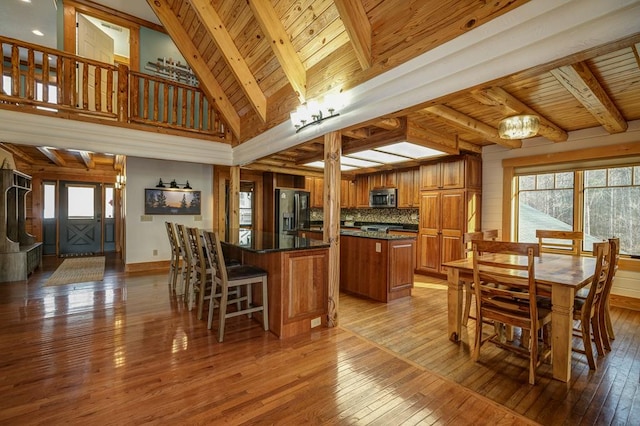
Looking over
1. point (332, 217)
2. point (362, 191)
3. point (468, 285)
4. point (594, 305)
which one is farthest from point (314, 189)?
point (594, 305)

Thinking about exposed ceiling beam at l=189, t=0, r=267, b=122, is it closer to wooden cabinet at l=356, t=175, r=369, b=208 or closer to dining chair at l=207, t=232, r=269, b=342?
A: dining chair at l=207, t=232, r=269, b=342

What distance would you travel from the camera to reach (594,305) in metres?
2.57

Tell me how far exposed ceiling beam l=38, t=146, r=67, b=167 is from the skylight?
593cm

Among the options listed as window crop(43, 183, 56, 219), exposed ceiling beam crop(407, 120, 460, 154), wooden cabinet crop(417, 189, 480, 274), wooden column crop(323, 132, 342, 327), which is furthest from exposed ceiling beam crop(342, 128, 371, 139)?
window crop(43, 183, 56, 219)

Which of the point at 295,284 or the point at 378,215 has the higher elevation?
the point at 378,215

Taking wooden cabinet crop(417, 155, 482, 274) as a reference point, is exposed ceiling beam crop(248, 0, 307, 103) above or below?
above

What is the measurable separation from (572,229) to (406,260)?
2813mm

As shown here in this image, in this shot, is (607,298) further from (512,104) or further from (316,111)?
(316,111)

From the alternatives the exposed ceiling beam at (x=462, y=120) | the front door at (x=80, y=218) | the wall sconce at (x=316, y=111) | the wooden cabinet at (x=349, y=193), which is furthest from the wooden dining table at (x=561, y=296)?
the front door at (x=80, y=218)

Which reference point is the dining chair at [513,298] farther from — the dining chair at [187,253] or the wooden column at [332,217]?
the dining chair at [187,253]

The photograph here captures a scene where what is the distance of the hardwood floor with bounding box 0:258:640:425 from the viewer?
1.83 m

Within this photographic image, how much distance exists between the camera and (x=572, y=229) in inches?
180

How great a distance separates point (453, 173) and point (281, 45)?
3886 millimetres

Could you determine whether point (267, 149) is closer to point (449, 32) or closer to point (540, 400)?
point (449, 32)
